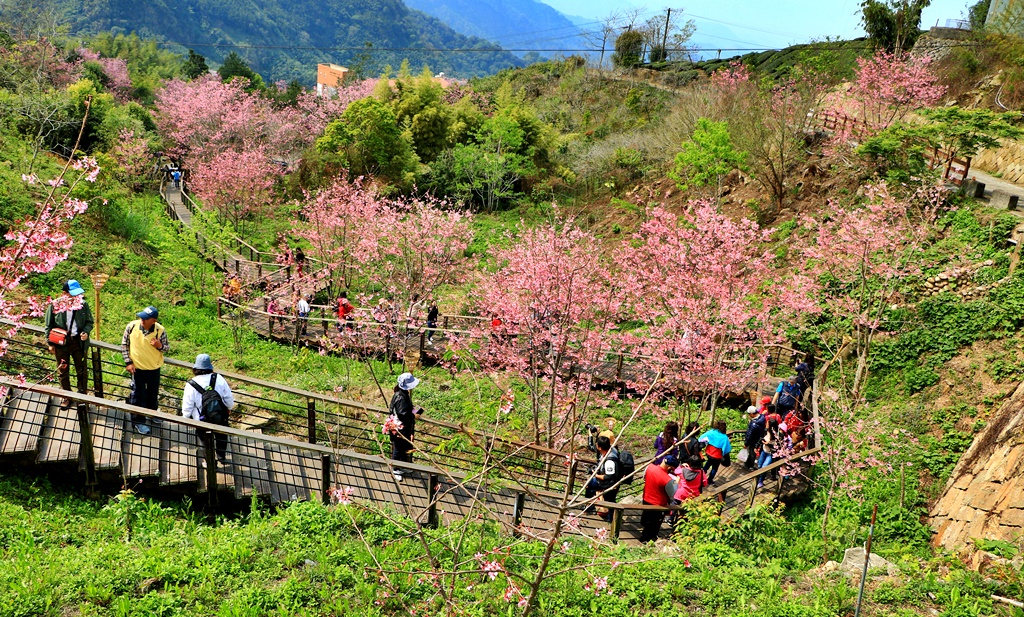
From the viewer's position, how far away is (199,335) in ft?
48.4

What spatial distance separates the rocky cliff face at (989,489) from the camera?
25.3ft

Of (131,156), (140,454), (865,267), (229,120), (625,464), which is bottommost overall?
(625,464)

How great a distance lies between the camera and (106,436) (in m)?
7.00

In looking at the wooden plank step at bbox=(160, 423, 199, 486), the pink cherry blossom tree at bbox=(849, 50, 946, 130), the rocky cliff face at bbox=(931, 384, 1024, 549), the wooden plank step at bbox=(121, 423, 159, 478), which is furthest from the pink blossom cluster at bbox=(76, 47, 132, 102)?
the rocky cliff face at bbox=(931, 384, 1024, 549)

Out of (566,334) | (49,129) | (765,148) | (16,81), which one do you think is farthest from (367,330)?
(16,81)

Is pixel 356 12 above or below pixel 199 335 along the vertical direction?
above

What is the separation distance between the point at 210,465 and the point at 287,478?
1.17m

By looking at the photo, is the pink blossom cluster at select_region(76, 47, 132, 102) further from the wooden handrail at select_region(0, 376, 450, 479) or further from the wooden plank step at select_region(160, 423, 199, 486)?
the wooden handrail at select_region(0, 376, 450, 479)

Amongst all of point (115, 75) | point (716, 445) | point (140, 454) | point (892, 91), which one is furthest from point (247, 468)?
point (115, 75)

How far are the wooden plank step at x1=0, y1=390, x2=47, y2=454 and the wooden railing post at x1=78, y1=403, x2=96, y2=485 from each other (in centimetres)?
48

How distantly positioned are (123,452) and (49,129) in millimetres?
23552

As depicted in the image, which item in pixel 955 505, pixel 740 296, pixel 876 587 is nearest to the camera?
pixel 876 587

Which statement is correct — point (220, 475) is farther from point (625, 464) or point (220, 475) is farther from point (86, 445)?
point (625, 464)

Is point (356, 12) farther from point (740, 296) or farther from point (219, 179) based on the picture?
point (740, 296)
